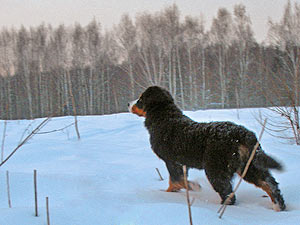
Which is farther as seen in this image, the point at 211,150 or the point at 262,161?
the point at 211,150

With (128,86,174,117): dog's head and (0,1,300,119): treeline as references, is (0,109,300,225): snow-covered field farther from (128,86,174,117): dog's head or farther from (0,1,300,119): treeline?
(0,1,300,119): treeline

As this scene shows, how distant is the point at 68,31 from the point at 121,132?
25521 mm

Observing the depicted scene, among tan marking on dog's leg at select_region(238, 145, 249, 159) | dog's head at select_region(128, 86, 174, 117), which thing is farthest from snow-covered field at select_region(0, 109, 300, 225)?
dog's head at select_region(128, 86, 174, 117)

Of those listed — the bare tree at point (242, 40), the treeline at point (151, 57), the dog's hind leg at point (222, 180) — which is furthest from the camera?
the bare tree at point (242, 40)

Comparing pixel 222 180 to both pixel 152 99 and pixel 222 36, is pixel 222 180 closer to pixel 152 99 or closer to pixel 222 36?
pixel 152 99

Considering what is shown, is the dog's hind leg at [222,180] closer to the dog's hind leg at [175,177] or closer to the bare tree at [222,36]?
the dog's hind leg at [175,177]

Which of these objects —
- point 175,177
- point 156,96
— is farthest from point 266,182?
point 156,96

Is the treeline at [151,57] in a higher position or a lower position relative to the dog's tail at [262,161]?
higher

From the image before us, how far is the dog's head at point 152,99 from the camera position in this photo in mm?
3484

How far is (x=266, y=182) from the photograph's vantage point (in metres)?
2.44

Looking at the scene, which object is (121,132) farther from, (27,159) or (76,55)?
(76,55)

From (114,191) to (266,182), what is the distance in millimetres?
1661

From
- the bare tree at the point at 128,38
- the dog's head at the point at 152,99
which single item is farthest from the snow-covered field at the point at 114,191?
the bare tree at the point at 128,38

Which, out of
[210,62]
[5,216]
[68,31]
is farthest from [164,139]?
[68,31]
